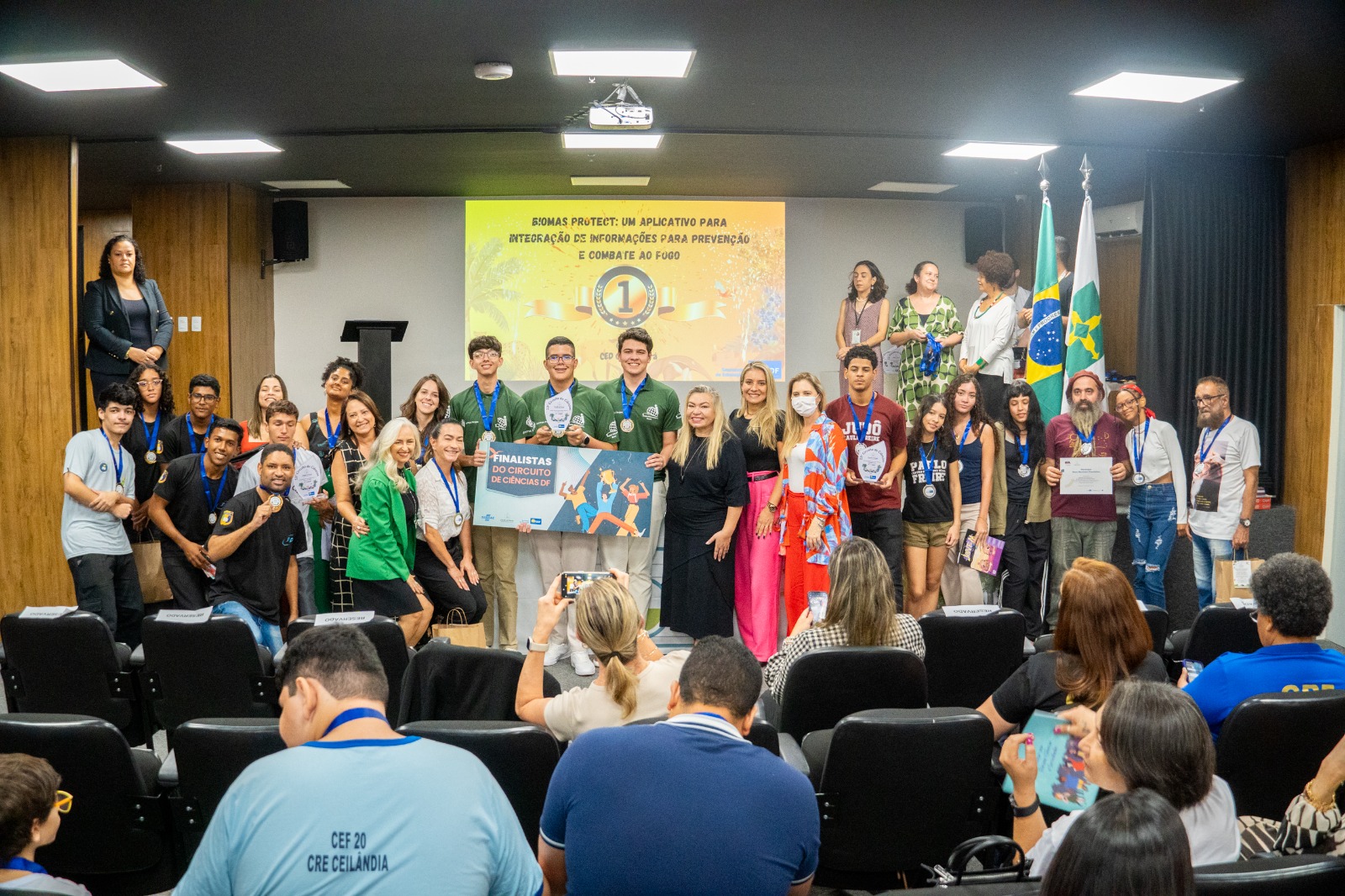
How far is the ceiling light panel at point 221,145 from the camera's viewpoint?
7.47m

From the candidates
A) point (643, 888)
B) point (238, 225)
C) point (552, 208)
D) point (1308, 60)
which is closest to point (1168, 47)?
point (1308, 60)

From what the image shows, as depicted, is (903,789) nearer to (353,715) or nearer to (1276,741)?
(1276,741)

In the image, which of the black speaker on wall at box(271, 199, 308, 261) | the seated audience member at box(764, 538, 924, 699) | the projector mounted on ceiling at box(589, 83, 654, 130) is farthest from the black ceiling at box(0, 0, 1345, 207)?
the seated audience member at box(764, 538, 924, 699)

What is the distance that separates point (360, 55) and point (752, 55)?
199 centimetres

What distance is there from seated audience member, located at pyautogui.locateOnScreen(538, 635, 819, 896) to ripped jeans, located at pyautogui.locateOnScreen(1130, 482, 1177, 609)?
15.8ft

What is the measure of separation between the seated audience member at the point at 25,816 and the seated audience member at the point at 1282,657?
271cm

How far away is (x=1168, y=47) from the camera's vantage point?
498 cm

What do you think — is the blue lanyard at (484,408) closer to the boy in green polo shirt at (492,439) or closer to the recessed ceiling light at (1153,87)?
the boy in green polo shirt at (492,439)

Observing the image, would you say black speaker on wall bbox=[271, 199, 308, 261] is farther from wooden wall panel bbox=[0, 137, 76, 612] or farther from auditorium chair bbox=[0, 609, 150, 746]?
auditorium chair bbox=[0, 609, 150, 746]

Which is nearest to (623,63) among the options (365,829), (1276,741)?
(1276,741)

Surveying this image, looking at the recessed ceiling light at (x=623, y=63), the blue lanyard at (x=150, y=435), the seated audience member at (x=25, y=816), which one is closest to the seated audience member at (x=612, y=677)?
the seated audience member at (x=25, y=816)

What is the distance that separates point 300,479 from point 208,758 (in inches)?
114

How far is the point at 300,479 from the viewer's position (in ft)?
17.3

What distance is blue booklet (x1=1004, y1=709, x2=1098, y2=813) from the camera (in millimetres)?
2508
